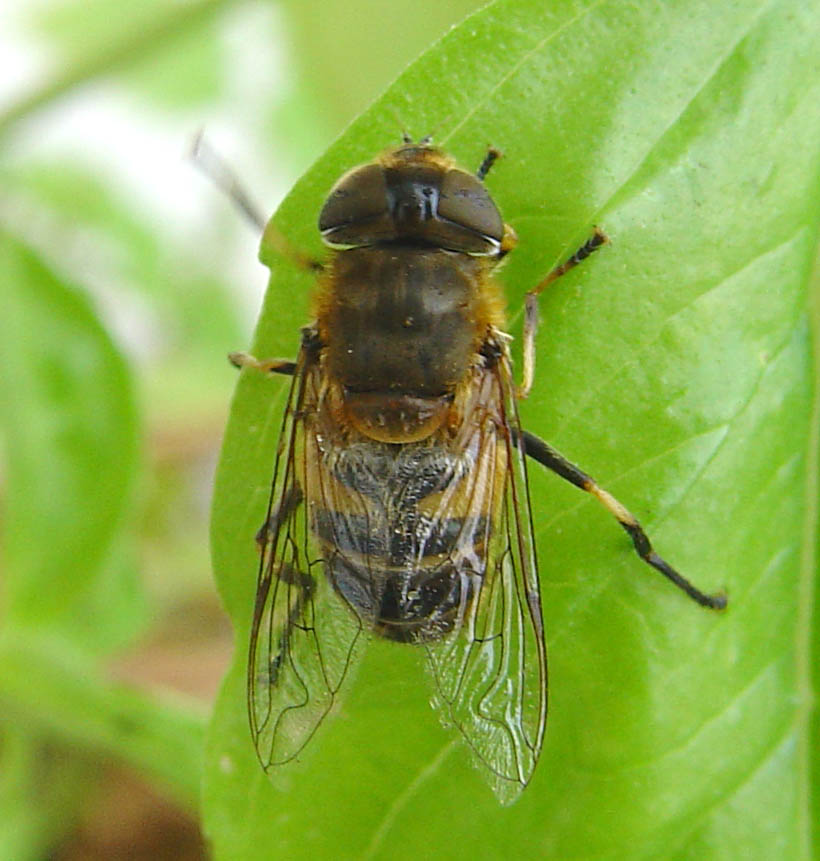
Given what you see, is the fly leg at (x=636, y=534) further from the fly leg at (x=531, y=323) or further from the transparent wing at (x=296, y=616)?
the transparent wing at (x=296, y=616)

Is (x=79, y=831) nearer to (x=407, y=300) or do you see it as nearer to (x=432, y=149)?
(x=407, y=300)

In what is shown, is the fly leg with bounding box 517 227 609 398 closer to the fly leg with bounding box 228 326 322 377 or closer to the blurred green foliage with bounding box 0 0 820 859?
the blurred green foliage with bounding box 0 0 820 859

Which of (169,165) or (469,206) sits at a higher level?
(469,206)

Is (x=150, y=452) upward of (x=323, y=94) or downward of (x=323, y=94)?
downward

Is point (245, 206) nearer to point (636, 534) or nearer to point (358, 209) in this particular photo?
point (358, 209)

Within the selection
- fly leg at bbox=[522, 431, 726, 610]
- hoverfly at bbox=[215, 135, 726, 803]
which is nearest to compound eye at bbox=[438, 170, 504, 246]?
hoverfly at bbox=[215, 135, 726, 803]

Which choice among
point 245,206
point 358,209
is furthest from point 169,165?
point 358,209

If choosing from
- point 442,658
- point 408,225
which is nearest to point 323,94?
point 408,225
